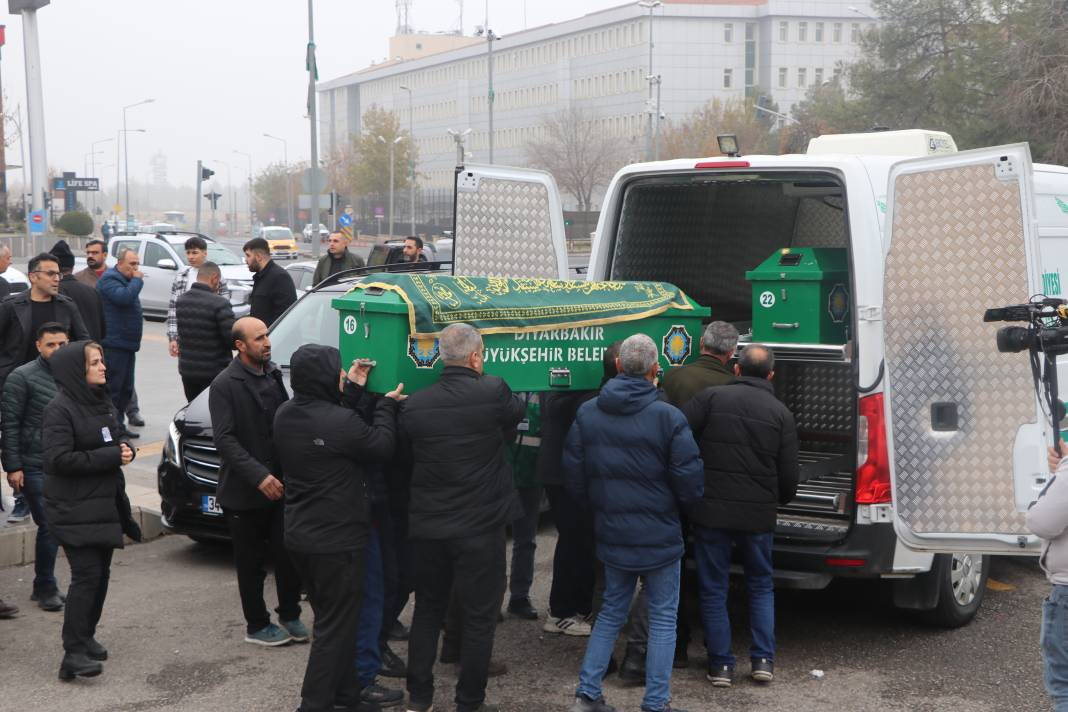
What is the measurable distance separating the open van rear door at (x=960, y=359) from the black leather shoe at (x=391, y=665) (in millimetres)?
2420

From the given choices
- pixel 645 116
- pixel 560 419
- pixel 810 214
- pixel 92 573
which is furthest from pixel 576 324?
pixel 645 116

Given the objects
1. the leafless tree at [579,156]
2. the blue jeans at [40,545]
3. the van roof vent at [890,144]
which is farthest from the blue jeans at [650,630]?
the leafless tree at [579,156]

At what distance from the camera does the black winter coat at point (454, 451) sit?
511cm

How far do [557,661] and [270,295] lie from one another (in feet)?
16.5

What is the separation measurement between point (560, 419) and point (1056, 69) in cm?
3062

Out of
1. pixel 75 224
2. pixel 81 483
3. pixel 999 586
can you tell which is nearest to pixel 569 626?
pixel 81 483

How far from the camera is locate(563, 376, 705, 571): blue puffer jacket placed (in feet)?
17.3

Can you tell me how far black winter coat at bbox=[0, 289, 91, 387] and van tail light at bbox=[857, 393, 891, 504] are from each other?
5.12 meters

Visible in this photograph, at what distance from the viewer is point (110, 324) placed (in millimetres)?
11078

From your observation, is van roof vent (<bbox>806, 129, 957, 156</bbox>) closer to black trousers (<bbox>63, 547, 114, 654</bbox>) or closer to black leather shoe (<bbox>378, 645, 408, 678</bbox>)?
black leather shoe (<bbox>378, 645, 408, 678</bbox>)

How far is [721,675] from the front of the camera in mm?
5699

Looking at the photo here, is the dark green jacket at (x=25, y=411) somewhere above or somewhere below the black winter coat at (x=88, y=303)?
below

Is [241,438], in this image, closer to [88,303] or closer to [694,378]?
[694,378]

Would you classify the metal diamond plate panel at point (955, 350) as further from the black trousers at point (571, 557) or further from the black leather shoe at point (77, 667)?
the black leather shoe at point (77, 667)
